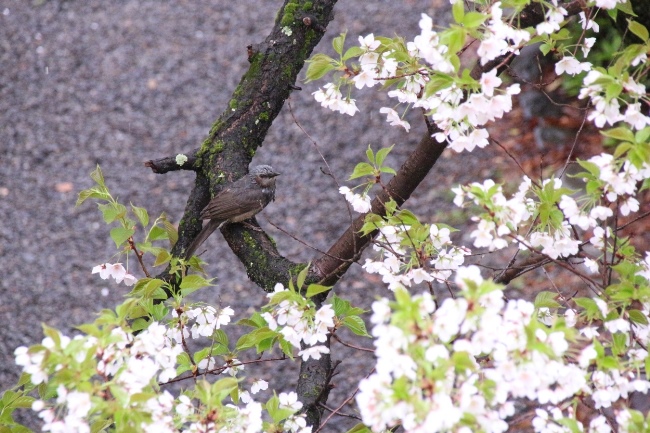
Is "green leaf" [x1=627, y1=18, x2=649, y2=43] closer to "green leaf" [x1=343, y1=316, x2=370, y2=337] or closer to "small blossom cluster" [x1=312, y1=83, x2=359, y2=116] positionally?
"small blossom cluster" [x1=312, y1=83, x2=359, y2=116]

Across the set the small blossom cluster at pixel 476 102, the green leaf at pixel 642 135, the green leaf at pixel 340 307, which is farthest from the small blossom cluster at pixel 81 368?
the green leaf at pixel 642 135

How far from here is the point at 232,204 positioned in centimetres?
294

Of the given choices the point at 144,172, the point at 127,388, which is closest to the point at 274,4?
the point at 144,172

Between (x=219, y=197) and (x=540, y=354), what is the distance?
5.82 feet

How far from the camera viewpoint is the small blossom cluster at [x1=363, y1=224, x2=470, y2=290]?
2.16m

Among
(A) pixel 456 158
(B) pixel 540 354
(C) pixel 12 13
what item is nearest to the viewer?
(B) pixel 540 354

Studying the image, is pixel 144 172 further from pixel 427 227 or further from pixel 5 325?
pixel 427 227

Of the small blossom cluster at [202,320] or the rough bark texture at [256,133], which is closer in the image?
the small blossom cluster at [202,320]

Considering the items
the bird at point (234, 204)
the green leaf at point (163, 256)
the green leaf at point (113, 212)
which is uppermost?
the green leaf at point (113, 212)

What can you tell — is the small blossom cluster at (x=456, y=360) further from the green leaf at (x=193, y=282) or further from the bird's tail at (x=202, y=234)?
the bird's tail at (x=202, y=234)

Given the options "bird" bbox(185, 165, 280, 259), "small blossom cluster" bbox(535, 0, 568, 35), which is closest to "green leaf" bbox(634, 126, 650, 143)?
"small blossom cluster" bbox(535, 0, 568, 35)

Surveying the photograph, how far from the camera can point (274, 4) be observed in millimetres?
8586

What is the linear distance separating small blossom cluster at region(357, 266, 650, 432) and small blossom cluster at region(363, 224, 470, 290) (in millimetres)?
723

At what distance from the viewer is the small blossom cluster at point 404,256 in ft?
7.10
